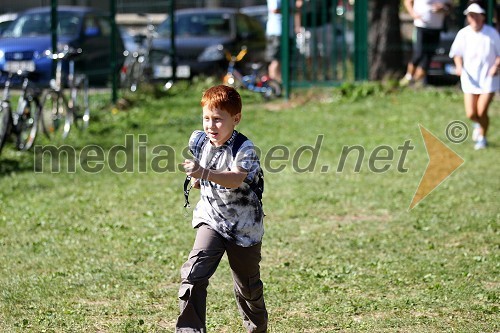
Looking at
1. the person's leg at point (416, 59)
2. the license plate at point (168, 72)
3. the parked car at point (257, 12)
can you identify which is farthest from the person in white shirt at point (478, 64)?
the parked car at point (257, 12)

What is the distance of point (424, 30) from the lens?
1723 centimetres

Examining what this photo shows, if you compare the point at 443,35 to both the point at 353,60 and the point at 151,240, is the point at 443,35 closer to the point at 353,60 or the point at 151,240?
the point at 353,60

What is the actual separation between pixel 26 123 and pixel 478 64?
610 centimetres

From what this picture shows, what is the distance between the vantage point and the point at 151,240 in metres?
8.05

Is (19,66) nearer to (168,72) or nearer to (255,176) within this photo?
(168,72)

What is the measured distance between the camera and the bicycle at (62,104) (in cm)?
1368

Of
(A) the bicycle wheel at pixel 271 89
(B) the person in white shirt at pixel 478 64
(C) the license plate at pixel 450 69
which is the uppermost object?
(B) the person in white shirt at pixel 478 64

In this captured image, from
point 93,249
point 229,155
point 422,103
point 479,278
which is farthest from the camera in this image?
point 422,103

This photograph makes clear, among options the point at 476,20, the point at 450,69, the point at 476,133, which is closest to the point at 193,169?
the point at 476,20

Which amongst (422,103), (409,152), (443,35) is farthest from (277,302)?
(443,35)

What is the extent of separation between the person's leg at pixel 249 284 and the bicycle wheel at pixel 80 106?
30.5ft

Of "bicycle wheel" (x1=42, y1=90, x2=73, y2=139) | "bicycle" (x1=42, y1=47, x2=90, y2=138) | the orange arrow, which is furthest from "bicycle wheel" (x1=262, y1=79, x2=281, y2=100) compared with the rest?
"bicycle wheel" (x1=42, y1=90, x2=73, y2=139)

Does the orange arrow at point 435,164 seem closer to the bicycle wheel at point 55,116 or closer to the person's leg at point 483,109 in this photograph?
the person's leg at point 483,109

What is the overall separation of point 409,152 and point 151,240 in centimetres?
529
